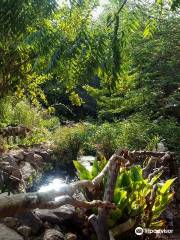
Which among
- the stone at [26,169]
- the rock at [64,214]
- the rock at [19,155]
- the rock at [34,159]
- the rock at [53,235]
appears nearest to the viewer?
the rock at [53,235]

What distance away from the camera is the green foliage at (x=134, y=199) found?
5234mm

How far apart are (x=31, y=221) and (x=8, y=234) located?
1.49 ft

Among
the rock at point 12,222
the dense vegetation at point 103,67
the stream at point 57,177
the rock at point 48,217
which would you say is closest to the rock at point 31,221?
the rock at point 12,222

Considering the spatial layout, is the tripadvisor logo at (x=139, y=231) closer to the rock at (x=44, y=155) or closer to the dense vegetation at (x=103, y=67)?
the dense vegetation at (x=103, y=67)

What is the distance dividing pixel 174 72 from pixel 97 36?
9863 millimetres

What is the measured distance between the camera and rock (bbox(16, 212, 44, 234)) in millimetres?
5031

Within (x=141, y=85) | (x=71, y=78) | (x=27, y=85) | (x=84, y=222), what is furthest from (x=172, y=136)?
(x=71, y=78)

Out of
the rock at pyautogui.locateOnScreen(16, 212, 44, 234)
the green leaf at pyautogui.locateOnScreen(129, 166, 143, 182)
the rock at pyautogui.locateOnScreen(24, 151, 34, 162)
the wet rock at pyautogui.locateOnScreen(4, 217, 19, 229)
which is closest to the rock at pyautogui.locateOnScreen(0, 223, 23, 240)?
the wet rock at pyautogui.locateOnScreen(4, 217, 19, 229)

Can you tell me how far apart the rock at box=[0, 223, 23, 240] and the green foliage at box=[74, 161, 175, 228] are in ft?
3.97

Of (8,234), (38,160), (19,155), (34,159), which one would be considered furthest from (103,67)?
(38,160)

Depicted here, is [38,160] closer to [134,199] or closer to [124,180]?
[124,180]

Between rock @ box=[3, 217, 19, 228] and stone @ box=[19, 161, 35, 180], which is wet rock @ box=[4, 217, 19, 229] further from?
stone @ box=[19, 161, 35, 180]

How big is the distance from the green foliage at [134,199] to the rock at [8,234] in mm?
1209

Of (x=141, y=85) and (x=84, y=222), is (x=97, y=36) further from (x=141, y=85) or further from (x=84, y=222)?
(x=141, y=85)
